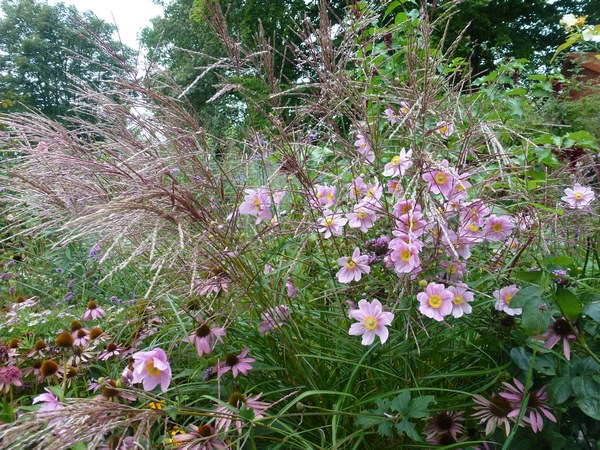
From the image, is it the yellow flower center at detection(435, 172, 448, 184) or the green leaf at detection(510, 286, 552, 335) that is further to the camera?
the yellow flower center at detection(435, 172, 448, 184)

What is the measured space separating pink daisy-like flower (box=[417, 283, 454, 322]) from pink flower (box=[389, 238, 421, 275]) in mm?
61

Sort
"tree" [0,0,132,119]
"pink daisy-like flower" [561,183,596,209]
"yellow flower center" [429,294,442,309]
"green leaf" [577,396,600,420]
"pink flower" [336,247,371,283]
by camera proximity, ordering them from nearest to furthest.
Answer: "green leaf" [577,396,600,420], "yellow flower center" [429,294,442,309], "pink flower" [336,247,371,283], "pink daisy-like flower" [561,183,596,209], "tree" [0,0,132,119]

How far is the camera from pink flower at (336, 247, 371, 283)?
42.9 inches

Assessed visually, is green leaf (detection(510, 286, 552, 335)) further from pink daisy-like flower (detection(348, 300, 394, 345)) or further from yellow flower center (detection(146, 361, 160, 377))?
yellow flower center (detection(146, 361, 160, 377))

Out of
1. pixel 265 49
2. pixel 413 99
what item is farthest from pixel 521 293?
pixel 265 49

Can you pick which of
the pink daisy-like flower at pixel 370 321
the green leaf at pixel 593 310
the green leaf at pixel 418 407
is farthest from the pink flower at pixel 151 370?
the green leaf at pixel 593 310

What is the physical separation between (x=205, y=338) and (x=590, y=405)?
874 mm

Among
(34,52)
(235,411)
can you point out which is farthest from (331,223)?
(34,52)

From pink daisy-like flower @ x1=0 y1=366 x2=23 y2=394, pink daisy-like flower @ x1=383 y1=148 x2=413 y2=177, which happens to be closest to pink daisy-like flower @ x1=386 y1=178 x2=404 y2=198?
pink daisy-like flower @ x1=383 y1=148 x2=413 y2=177

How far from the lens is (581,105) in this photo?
229 inches

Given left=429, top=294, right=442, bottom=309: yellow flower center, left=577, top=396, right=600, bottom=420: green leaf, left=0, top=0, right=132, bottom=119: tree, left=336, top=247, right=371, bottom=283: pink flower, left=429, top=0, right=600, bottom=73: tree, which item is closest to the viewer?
left=577, top=396, right=600, bottom=420: green leaf

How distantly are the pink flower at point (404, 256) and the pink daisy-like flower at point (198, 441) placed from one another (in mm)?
535

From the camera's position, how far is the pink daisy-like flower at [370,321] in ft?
3.24

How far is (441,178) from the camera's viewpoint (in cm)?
106
